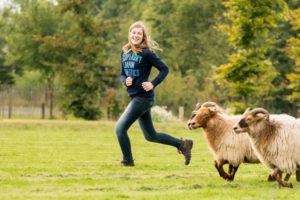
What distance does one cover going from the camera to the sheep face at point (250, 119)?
13.8m

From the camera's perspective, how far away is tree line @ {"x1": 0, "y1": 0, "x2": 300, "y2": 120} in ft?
133

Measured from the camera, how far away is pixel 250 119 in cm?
1391

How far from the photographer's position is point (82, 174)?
48.3ft

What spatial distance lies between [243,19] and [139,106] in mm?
24357

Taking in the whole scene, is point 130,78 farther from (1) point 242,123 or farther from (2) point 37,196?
(2) point 37,196

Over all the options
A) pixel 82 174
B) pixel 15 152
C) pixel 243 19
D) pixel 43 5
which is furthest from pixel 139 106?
pixel 43 5

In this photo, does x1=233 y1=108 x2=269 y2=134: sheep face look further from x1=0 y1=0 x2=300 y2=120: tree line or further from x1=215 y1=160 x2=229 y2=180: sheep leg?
x1=0 y1=0 x2=300 y2=120: tree line

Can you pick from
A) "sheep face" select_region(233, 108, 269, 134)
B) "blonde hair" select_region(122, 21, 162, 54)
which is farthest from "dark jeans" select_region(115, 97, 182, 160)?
"sheep face" select_region(233, 108, 269, 134)

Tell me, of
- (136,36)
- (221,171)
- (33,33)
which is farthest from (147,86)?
(33,33)

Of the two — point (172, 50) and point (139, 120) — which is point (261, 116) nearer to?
point (139, 120)

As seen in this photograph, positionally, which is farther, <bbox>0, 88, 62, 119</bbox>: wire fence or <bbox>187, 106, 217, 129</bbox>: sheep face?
<bbox>0, 88, 62, 119</bbox>: wire fence

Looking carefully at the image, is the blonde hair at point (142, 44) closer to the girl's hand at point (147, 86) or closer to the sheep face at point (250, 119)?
the girl's hand at point (147, 86)

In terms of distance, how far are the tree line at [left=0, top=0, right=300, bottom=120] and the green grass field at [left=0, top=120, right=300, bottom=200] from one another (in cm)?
1657

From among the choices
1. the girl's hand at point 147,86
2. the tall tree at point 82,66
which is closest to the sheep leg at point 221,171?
the girl's hand at point 147,86
